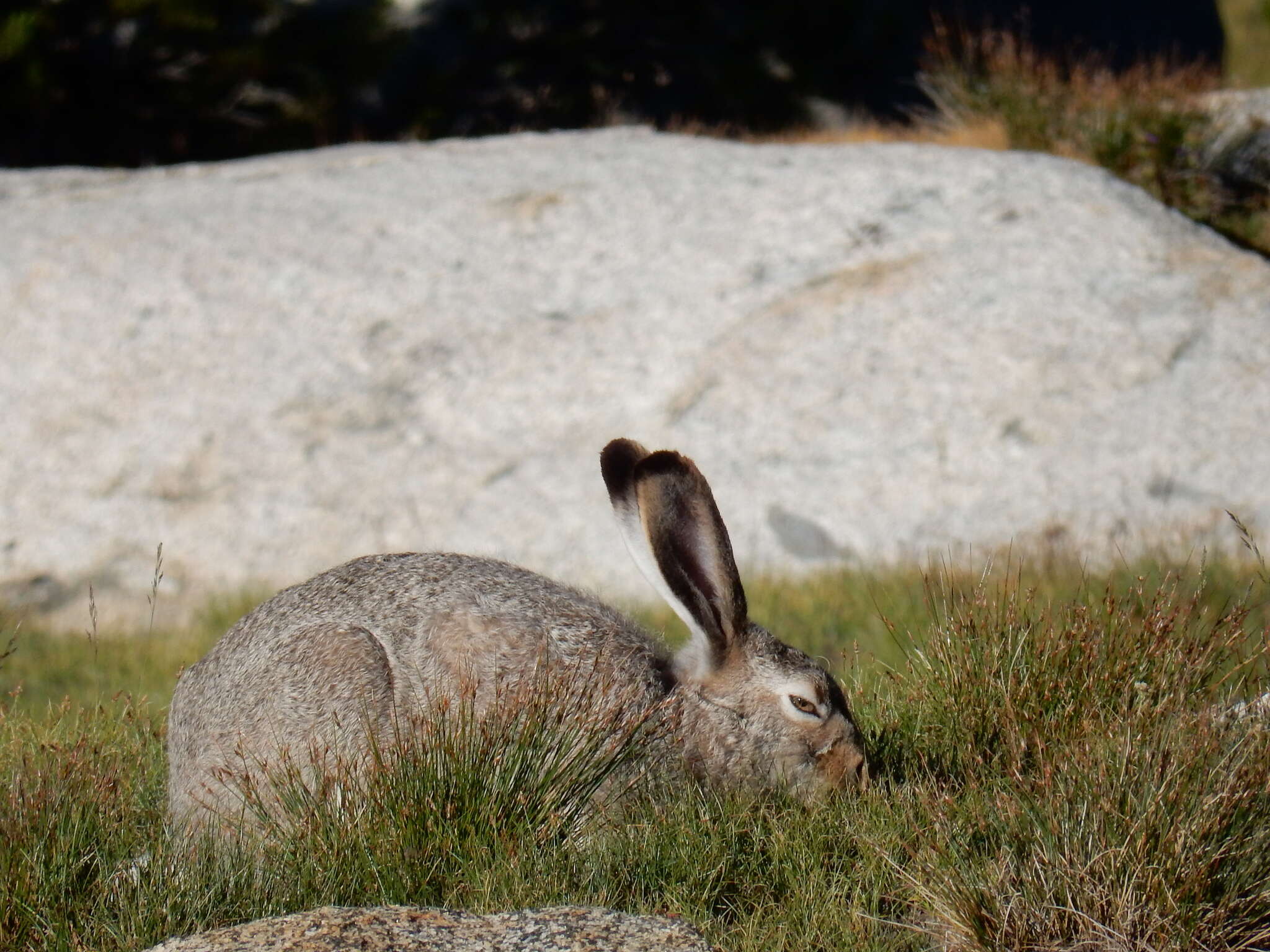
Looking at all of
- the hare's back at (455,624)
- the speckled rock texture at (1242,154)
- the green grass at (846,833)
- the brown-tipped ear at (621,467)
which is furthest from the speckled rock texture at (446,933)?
the speckled rock texture at (1242,154)

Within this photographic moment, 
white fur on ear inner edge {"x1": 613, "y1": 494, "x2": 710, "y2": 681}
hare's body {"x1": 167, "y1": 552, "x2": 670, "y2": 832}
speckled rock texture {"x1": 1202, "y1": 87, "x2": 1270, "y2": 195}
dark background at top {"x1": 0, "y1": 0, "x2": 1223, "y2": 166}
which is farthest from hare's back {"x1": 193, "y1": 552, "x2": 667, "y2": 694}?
dark background at top {"x1": 0, "y1": 0, "x2": 1223, "y2": 166}

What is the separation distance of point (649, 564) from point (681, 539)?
0.11 m

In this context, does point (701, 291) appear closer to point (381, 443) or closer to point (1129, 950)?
point (381, 443)

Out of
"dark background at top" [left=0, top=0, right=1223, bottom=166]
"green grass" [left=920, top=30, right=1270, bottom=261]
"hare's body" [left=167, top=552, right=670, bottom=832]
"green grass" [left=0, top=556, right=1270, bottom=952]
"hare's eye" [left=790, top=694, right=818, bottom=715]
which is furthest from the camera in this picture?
"dark background at top" [left=0, top=0, right=1223, bottom=166]

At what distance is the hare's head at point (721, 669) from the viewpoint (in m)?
3.79

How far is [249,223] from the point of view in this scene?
9.77 m

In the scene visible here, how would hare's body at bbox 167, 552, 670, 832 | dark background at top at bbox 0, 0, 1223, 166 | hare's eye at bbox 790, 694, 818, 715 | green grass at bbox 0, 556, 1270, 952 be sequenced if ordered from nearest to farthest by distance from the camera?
green grass at bbox 0, 556, 1270, 952 < hare's body at bbox 167, 552, 670, 832 < hare's eye at bbox 790, 694, 818, 715 < dark background at top at bbox 0, 0, 1223, 166

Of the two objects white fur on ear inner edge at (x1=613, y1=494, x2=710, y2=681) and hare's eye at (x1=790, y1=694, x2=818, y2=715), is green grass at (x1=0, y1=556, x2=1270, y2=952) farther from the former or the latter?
white fur on ear inner edge at (x1=613, y1=494, x2=710, y2=681)

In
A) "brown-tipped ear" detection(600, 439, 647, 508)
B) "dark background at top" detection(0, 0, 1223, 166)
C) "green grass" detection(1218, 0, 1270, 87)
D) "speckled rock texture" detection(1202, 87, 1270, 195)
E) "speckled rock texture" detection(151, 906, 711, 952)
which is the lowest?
"green grass" detection(1218, 0, 1270, 87)

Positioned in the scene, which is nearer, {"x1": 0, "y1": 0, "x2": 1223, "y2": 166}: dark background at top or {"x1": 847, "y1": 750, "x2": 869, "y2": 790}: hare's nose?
{"x1": 847, "y1": 750, "x2": 869, "y2": 790}: hare's nose

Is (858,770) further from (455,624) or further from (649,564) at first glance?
(455,624)

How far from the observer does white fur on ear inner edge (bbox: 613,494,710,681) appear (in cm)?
384

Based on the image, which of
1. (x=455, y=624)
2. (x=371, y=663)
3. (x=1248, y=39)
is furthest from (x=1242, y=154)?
(x=1248, y=39)

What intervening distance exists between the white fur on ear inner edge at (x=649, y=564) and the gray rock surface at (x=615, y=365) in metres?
3.36
